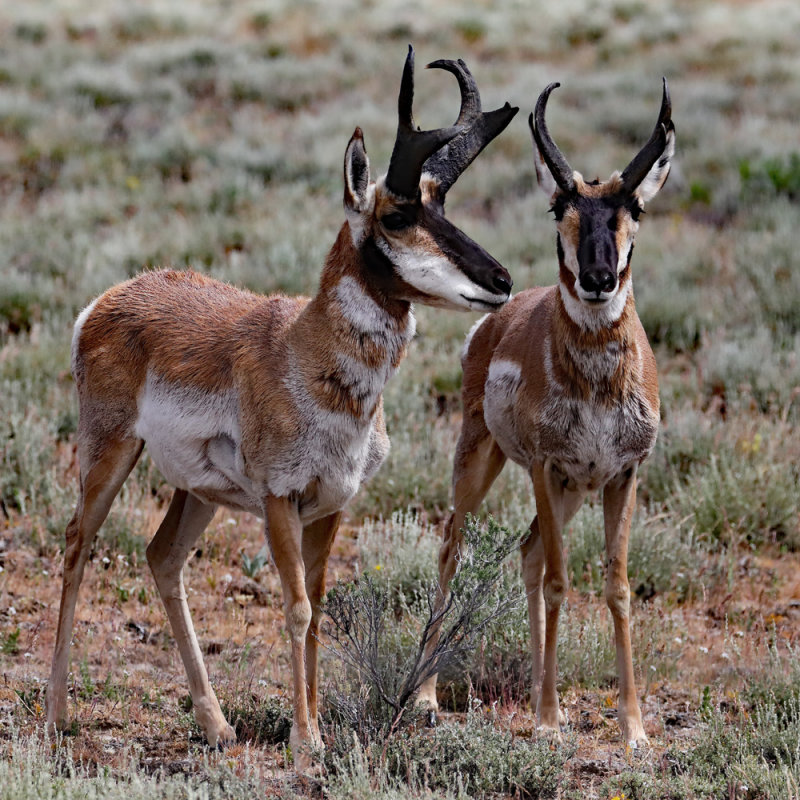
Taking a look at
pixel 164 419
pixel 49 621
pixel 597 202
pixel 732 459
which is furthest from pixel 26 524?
pixel 732 459

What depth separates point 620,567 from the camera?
518 centimetres

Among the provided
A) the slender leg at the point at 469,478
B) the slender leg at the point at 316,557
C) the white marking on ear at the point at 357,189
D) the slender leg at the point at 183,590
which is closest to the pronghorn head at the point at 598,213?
the white marking on ear at the point at 357,189

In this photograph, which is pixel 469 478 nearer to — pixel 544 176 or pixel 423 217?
pixel 544 176

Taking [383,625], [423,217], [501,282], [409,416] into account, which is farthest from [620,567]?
[409,416]

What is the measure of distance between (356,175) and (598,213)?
1126 millimetres

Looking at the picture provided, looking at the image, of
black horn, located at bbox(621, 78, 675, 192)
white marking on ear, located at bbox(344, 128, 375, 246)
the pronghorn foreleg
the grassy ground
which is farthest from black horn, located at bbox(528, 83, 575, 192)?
the grassy ground

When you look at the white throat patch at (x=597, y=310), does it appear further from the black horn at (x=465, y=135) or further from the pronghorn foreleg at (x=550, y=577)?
the black horn at (x=465, y=135)

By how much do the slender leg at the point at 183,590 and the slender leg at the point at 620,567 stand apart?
1749 mm

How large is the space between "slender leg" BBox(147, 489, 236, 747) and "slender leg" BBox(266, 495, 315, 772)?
2.00ft

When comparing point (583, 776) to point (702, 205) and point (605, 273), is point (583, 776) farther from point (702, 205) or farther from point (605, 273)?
point (702, 205)

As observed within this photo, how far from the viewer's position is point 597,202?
4930mm

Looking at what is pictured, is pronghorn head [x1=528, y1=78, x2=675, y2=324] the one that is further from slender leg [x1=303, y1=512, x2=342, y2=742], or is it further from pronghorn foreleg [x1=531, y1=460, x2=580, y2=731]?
slender leg [x1=303, y1=512, x2=342, y2=742]

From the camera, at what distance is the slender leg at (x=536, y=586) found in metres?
5.50

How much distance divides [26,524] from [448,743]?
142 inches
